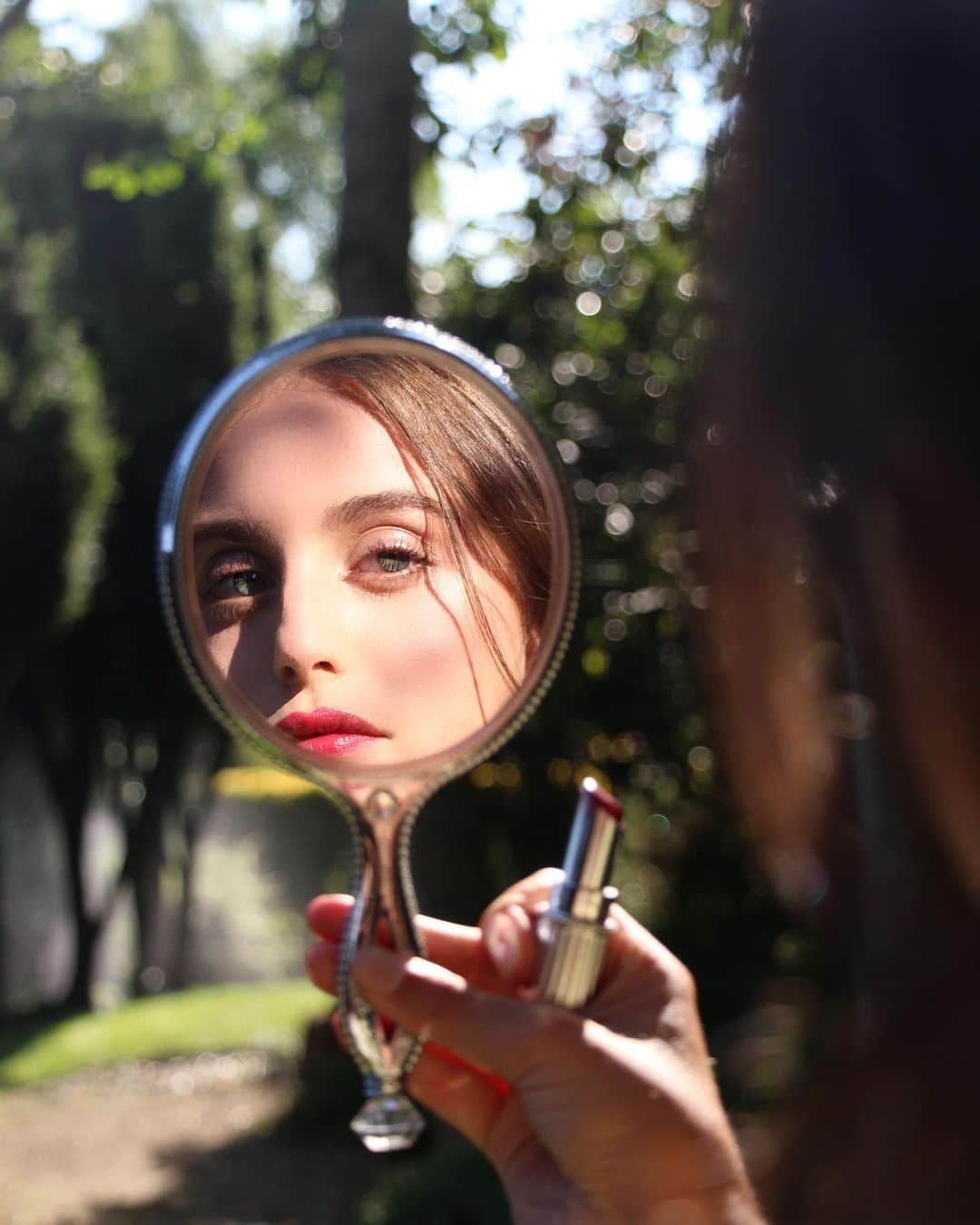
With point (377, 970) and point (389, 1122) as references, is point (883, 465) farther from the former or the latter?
point (389, 1122)

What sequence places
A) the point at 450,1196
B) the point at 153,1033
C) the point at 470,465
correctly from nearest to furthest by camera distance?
the point at 470,465
the point at 450,1196
the point at 153,1033

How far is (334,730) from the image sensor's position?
1589mm

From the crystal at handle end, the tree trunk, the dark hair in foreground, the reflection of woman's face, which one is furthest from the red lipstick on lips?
the tree trunk

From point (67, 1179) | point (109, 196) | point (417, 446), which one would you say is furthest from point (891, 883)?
point (109, 196)

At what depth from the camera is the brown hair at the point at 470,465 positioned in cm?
164

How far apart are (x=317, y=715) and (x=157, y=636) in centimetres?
1467

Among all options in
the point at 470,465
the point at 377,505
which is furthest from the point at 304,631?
the point at 470,465

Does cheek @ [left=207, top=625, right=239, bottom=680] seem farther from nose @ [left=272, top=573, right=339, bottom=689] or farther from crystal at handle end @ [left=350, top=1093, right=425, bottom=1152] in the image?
crystal at handle end @ [left=350, top=1093, right=425, bottom=1152]

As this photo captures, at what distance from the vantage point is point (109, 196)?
47.8 ft

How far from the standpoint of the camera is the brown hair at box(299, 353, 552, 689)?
164cm

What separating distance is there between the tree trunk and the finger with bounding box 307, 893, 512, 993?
334cm

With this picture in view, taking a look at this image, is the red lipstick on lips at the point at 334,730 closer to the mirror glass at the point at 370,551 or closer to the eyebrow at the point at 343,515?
the mirror glass at the point at 370,551

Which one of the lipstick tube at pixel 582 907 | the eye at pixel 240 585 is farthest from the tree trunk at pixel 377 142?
the lipstick tube at pixel 582 907

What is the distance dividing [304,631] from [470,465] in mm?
270
